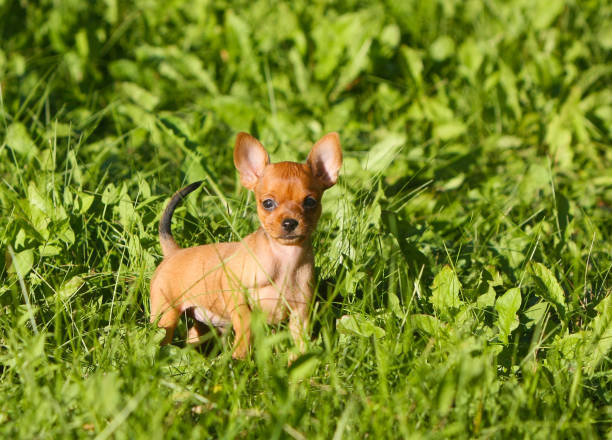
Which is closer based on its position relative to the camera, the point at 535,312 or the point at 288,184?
the point at 288,184

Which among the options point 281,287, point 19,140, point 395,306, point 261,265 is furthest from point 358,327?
point 19,140

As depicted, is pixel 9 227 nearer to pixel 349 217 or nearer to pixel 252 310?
pixel 252 310

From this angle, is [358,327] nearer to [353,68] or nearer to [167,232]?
[167,232]

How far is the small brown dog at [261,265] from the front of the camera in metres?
2.86

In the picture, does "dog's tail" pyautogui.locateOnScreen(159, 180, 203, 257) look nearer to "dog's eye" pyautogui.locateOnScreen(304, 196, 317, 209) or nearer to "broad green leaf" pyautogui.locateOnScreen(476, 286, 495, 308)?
"dog's eye" pyautogui.locateOnScreen(304, 196, 317, 209)

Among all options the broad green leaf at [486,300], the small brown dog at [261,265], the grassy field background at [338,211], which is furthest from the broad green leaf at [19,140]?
the broad green leaf at [486,300]

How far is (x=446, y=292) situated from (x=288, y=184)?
82 centimetres

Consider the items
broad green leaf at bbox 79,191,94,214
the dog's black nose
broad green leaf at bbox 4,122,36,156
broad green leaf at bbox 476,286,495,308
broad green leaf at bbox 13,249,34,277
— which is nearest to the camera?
the dog's black nose

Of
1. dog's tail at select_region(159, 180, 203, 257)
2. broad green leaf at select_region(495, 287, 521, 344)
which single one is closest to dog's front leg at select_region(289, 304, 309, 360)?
dog's tail at select_region(159, 180, 203, 257)

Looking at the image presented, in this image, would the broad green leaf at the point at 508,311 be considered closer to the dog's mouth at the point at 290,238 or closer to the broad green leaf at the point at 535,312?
the broad green leaf at the point at 535,312

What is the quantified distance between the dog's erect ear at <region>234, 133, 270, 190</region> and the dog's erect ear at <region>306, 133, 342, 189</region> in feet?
0.69

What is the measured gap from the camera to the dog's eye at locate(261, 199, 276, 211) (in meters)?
2.89

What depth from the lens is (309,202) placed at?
9.50ft

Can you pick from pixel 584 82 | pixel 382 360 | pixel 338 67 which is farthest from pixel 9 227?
pixel 584 82
